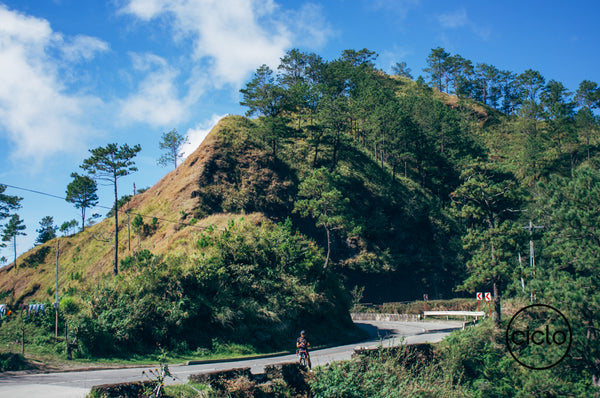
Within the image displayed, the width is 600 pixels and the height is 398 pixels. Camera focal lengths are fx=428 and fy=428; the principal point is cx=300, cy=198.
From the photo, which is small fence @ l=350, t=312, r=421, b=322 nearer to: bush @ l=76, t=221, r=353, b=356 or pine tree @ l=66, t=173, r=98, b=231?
bush @ l=76, t=221, r=353, b=356

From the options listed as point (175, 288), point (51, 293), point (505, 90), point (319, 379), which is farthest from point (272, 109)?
point (505, 90)

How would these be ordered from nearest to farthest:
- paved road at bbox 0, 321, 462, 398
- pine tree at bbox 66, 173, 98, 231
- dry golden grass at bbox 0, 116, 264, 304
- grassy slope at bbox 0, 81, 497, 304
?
→ paved road at bbox 0, 321, 462, 398
dry golden grass at bbox 0, 116, 264, 304
grassy slope at bbox 0, 81, 497, 304
pine tree at bbox 66, 173, 98, 231

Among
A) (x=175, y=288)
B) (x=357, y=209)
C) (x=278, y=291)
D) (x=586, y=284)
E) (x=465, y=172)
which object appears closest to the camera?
(x=586, y=284)

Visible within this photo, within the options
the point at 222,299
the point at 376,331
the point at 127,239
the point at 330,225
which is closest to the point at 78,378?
the point at 222,299

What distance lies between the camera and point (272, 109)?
5416cm

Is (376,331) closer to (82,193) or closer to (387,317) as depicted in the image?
(387,317)

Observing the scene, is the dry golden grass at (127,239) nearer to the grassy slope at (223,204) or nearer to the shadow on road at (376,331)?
the grassy slope at (223,204)

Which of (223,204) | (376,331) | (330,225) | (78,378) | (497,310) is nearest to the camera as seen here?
(78,378)

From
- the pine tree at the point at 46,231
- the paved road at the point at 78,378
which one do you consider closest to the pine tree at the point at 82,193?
the pine tree at the point at 46,231

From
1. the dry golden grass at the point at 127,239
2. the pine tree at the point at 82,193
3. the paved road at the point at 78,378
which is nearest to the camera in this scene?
the paved road at the point at 78,378

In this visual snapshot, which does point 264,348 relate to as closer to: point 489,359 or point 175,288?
point 175,288

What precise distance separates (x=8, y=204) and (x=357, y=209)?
136 ft

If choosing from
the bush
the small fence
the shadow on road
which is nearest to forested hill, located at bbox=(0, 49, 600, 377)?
the bush

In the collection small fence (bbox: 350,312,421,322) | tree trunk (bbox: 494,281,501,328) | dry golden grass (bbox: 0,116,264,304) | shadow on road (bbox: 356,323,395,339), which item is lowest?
small fence (bbox: 350,312,421,322)
